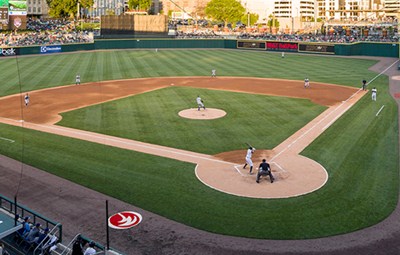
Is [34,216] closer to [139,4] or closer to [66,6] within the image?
[66,6]

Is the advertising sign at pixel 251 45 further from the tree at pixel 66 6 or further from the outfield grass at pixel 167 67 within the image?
the tree at pixel 66 6

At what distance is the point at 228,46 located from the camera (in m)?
92.2

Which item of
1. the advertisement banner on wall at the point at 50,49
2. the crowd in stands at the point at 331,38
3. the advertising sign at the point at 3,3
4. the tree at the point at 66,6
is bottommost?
the advertisement banner on wall at the point at 50,49

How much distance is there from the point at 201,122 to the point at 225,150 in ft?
22.4

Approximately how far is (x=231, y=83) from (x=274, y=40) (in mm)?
40908

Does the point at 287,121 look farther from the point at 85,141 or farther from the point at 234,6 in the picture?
the point at 234,6

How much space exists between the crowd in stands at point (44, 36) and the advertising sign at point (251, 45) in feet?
106

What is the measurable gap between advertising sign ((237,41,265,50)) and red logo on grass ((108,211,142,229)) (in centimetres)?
7521

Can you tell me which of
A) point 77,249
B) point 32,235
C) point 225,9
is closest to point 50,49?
point 32,235

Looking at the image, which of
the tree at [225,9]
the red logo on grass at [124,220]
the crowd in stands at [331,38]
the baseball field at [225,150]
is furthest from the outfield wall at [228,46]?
the red logo on grass at [124,220]

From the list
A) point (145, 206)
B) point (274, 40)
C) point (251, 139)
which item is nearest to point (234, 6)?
point (274, 40)

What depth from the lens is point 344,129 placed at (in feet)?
92.8

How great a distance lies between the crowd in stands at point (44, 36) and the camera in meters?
74.4

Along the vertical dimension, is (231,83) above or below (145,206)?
above
